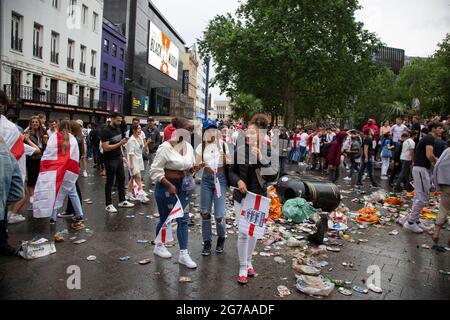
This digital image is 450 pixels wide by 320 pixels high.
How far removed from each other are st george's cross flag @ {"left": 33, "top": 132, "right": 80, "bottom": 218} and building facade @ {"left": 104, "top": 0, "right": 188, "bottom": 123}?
36338mm

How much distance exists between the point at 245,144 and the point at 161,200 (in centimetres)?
125

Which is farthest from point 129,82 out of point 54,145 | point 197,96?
point 197,96

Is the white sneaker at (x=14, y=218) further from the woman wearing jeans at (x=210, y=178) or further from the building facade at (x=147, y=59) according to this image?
the building facade at (x=147, y=59)

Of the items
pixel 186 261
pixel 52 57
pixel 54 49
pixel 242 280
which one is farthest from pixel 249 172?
pixel 54 49

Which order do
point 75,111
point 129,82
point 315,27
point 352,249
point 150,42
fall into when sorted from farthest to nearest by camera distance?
point 150,42, point 129,82, point 75,111, point 315,27, point 352,249

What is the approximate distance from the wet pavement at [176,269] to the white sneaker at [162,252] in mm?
75

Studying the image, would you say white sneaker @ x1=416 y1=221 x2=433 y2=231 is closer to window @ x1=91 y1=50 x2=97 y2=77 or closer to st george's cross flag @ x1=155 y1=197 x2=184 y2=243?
st george's cross flag @ x1=155 y1=197 x2=184 y2=243

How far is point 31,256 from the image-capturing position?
4277mm

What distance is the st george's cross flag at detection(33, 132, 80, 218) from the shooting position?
5266 mm

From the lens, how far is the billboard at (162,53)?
53.0 meters

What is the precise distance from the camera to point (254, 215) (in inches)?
154

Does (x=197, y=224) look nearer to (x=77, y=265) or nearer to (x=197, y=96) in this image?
(x=77, y=265)

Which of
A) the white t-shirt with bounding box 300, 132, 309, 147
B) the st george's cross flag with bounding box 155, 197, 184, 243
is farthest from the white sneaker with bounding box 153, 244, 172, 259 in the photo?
the white t-shirt with bounding box 300, 132, 309, 147

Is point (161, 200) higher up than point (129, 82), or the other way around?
point (129, 82)
